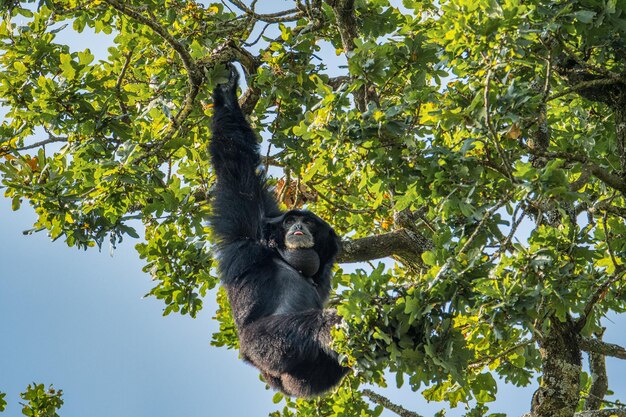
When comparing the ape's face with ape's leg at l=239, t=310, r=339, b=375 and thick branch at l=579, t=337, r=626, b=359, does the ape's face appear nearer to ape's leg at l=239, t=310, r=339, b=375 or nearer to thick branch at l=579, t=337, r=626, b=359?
ape's leg at l=239, t=310, r=339, b=375

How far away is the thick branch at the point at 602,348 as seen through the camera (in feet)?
33.2

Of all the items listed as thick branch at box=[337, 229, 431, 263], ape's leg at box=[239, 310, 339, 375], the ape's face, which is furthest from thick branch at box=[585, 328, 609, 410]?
ape's leg at box=[239, 310, 339, 375]

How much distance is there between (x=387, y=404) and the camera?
429 inches

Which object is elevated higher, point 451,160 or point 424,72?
point 424,72

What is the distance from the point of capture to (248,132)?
10.0 m

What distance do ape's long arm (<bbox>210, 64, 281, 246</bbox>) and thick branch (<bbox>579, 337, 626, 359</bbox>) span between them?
169 inches

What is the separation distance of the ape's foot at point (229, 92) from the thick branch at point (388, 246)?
2.29m

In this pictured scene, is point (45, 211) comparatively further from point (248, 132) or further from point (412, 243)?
point (412, 243)

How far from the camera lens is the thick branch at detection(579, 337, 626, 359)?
10117mm

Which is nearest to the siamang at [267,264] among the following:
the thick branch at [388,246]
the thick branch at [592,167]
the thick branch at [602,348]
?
the thick branch at [388,246]

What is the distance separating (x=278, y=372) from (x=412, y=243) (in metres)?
2.70

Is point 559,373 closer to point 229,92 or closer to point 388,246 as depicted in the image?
point 388,246

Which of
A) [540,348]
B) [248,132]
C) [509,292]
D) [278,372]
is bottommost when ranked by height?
[509,292]

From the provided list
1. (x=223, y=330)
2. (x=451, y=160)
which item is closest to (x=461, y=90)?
(x=451, y=160)
